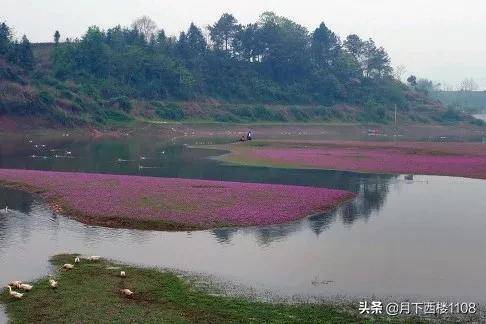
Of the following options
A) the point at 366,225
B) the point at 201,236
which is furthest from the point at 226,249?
the point at 366,225

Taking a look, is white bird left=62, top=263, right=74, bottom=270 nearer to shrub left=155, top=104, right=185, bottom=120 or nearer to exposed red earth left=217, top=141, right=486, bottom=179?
exposed red earth left=217, top=141, right=486, bottom=179

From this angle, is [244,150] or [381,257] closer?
[381,257]

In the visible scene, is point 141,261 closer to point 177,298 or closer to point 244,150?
point 177,298

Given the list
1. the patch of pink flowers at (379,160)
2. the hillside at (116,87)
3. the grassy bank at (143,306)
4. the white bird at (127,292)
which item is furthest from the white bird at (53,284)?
the hillside at (116,87)

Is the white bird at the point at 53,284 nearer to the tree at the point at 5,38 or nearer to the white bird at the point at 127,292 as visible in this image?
the white bird at the point at 127,292

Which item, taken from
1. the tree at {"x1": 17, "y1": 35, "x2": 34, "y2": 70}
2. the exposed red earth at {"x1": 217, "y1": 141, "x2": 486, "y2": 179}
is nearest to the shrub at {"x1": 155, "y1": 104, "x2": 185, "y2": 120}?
the tree at {"x1": 17, "y1": 35, "x2": 34, "y2": 70}

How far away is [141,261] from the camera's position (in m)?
30.9

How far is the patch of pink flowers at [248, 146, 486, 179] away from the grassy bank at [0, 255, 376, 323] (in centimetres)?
5173

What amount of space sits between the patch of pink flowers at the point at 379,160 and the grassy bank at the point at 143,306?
170 feet

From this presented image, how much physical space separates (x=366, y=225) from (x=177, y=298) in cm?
2067

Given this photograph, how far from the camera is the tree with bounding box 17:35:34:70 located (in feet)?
511

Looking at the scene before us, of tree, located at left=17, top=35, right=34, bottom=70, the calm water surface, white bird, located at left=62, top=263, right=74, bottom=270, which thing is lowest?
the calm water surface

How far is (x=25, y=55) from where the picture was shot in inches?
6196

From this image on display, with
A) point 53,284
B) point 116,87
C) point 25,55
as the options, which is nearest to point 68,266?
point 53,284
